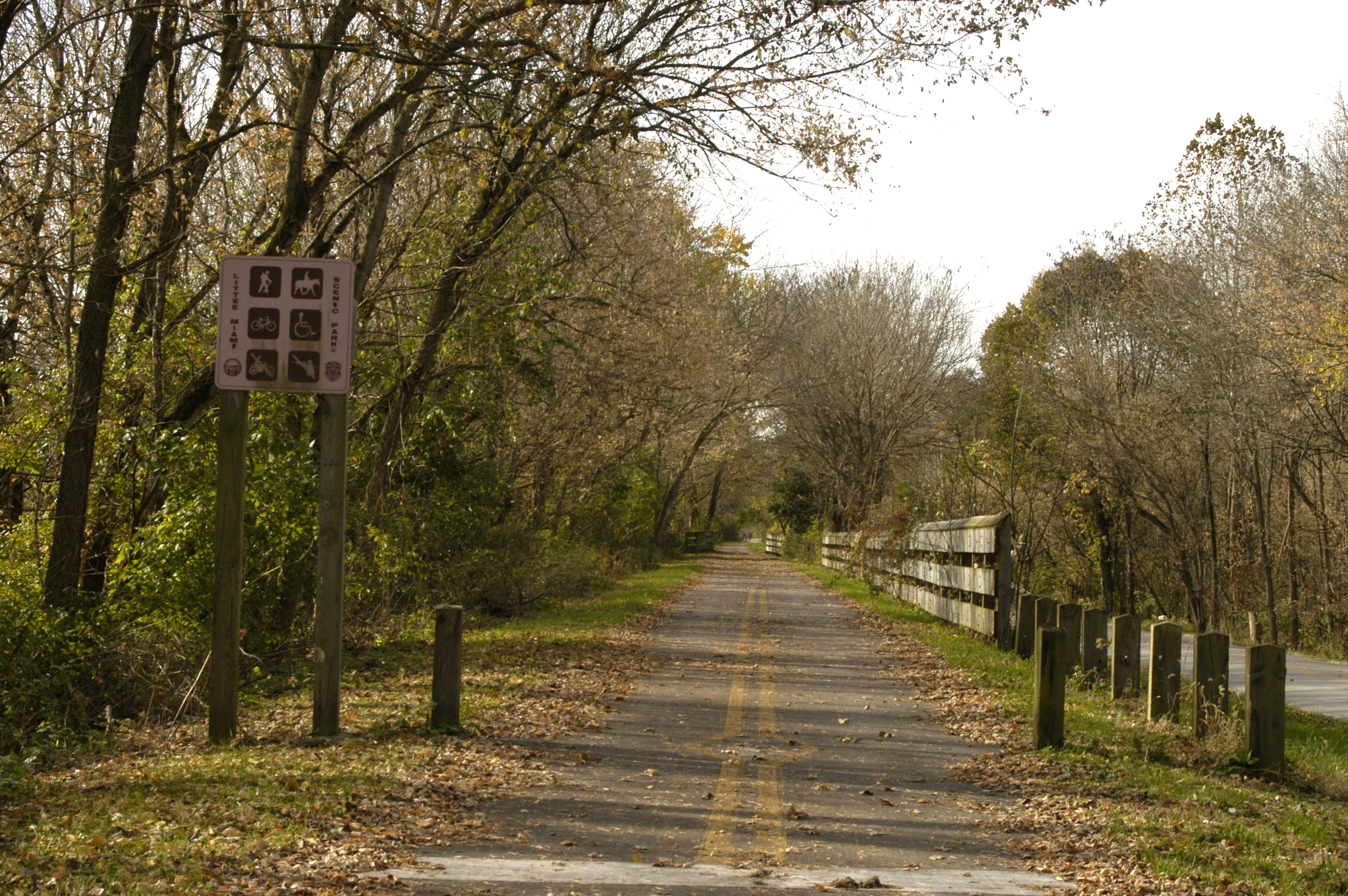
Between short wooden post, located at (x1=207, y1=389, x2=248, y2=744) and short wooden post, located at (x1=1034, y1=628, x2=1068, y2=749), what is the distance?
597cm

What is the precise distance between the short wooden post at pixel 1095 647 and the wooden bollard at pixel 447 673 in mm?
6573

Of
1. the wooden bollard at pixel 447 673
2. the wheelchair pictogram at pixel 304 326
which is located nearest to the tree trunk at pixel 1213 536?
the wooden bollard at pixel 447 673

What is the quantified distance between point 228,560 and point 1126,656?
7952 mm

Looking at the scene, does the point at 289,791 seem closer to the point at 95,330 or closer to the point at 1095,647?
the point at 95,330

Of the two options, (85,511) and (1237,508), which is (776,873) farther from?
(1237,508)

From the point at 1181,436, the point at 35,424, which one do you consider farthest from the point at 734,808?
the point at 1181,436

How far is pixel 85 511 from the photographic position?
36.4ft

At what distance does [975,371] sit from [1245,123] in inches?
608

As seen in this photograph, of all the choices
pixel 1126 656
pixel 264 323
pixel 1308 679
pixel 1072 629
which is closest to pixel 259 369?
pixel 264 323

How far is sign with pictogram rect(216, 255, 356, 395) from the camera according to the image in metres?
7.85

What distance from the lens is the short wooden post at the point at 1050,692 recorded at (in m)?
8.17

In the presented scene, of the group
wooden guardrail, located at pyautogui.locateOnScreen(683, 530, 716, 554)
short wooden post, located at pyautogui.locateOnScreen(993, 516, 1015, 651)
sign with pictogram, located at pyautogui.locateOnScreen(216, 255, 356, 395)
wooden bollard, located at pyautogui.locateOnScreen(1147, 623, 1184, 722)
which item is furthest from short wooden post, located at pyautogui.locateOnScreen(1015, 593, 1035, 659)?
wooden guardrail, located at pyautogui.locateOnScreen(683, 530, 716, 554)

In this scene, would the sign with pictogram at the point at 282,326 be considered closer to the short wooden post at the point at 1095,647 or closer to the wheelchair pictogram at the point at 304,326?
the wheelchair pictogram at the point at 304,326

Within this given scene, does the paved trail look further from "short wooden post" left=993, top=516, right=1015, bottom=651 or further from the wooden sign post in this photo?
"short wooden post" left=993, top=516, right=1015, bottom=651
